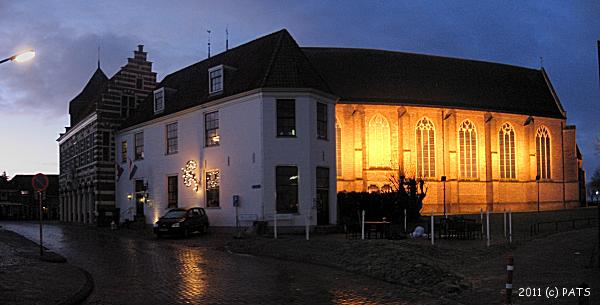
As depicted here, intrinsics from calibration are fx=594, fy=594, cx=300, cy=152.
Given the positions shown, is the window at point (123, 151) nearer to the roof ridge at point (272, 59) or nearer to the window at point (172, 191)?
the window at point (172, 191)

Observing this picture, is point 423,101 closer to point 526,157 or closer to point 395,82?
point 395,82

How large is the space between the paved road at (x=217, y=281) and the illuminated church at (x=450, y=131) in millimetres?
26454

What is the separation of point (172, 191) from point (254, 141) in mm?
8980

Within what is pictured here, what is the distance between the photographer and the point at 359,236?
25.4 metres

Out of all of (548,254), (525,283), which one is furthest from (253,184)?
(525,283)

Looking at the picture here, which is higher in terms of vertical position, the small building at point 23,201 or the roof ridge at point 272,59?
the roof ridge at point 272,59

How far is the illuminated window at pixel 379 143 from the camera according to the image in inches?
1807

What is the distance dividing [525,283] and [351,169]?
32495 millimetres

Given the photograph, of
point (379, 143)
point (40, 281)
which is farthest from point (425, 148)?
point (40, 281)

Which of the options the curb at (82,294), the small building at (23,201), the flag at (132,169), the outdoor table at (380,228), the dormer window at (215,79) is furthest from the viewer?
the small building at (23,201)

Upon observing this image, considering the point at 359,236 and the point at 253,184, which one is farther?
the point at 253,184

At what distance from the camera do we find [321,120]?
30812 millimetres

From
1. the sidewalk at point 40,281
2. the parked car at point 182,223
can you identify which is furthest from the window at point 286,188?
the sidewalk at point 40,281

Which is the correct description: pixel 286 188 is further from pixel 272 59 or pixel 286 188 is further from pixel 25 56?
pixel 25 56
